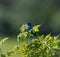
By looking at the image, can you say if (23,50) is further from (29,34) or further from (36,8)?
(36,8)

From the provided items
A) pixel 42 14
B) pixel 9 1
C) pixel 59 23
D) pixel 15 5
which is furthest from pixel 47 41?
pixel 9 1

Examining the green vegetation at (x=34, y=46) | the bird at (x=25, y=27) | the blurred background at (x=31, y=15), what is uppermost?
the blurred background at (x=31, y=15)

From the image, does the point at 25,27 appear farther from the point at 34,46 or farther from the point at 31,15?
the point at 31,15

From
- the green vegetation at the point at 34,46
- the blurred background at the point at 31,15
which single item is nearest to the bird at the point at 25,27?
the green vegetation at the point at 34,46

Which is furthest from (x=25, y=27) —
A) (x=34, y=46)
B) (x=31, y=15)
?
(x=31, y=15)

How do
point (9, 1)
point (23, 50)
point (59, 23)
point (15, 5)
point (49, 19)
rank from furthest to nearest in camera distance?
point (9, 1)
point (15, 5)
point (49, 19)
point (59, 23)
point (23, 50)

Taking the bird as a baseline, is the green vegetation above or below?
below

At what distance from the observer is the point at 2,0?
68.8 feet

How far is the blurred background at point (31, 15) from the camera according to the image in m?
17.2

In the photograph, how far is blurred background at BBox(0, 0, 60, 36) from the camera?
17.2 meters

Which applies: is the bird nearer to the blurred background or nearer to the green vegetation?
the green vegetation

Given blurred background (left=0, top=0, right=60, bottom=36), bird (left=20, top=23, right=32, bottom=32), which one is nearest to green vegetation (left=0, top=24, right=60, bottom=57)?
bird (left=20, top=23, right=32, bottom=32)

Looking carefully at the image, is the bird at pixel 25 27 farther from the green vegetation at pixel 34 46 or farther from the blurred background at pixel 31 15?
the blurred background at pixel 31 15

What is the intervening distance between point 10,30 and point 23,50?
50.8 ft
